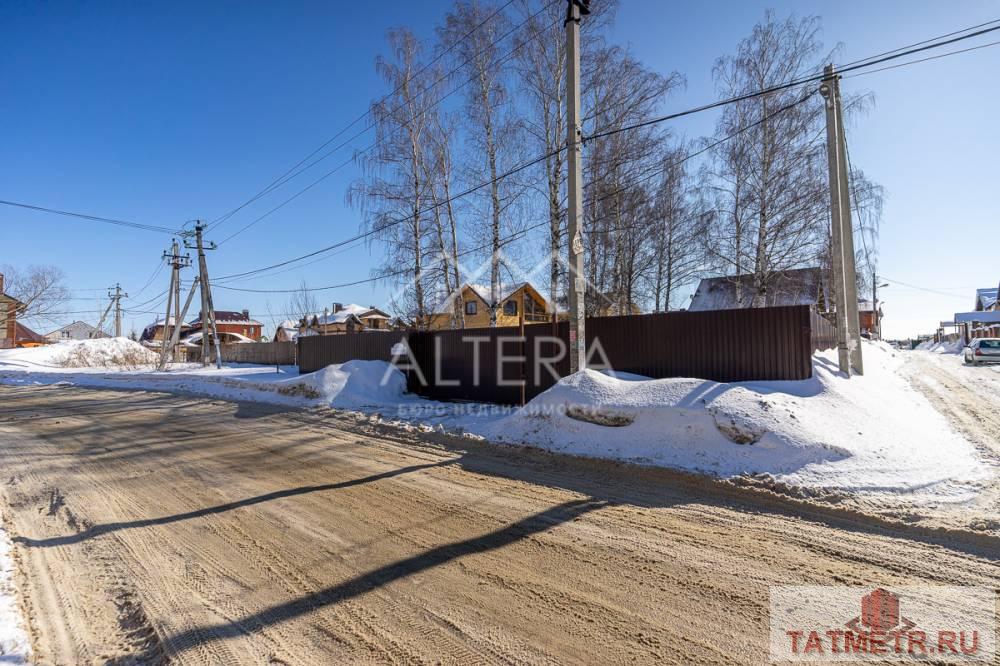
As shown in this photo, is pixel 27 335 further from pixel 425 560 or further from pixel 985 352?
pixel 985 352

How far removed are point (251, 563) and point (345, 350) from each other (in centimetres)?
1406

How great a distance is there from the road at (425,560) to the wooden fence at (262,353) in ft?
86.2

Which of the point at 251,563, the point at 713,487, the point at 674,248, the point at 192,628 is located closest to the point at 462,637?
the point at 192,628

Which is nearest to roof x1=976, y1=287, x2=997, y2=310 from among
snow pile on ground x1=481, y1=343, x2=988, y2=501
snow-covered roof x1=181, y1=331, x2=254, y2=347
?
snow pile on ground x1=481, y1=343, x2=988, y2=501

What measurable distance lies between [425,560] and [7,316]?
61854 millimetres

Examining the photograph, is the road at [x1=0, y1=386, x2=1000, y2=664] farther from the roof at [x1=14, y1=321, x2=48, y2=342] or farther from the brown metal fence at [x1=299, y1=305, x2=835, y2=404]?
the roof at [x1=14, y1=321, x2=48, y2=342]

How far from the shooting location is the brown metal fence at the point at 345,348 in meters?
15.3

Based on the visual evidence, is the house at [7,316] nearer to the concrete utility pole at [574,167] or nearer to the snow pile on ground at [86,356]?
the snow pile on ground at [86,356]

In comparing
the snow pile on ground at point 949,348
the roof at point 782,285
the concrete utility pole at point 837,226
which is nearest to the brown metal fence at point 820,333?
the concrete utility pole at point 837,226

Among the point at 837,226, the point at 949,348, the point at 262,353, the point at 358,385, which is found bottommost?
the point at 358,385

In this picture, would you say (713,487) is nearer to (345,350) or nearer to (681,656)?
(681,656)

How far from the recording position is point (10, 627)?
8.86ft

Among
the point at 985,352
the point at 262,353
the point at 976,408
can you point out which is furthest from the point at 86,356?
the point at 985,352

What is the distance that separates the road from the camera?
8.89ft
